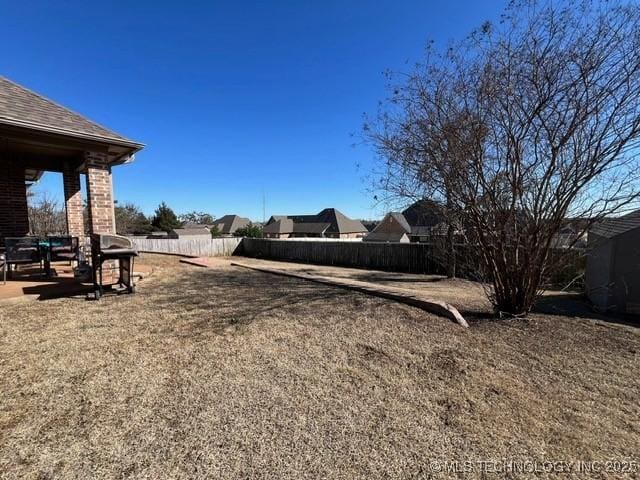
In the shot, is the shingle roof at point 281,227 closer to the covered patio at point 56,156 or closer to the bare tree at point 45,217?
the bare tree at point 45,217

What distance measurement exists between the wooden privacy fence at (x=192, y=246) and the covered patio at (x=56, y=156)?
33.9ft

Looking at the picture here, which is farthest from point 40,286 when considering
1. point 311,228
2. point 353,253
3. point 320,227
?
point 311,228

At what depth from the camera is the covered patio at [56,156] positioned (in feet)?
15.3

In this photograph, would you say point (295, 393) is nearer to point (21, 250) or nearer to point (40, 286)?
point (40, 286)

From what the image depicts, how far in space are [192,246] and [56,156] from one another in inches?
509

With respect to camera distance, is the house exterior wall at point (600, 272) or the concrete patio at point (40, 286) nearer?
the concrete patio at point (40, 286)

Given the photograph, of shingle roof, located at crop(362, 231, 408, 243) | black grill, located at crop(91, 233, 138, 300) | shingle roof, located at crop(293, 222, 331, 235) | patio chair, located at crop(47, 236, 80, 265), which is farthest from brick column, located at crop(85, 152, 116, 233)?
shingle roof, located at crop(293, 222, 331, 235)

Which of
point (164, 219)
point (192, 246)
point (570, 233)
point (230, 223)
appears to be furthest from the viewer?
point (230, 223)

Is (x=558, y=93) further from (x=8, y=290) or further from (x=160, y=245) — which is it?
(x=160, y=245)

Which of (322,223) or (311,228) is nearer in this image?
(311,228)

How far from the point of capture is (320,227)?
145 ft

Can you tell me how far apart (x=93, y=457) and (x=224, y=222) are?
56388mm

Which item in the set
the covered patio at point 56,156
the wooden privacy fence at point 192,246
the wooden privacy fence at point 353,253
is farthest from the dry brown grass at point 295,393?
the wooden privacy fence at point 192,246

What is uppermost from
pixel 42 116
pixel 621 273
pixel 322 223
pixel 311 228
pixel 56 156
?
pixel 42 116
